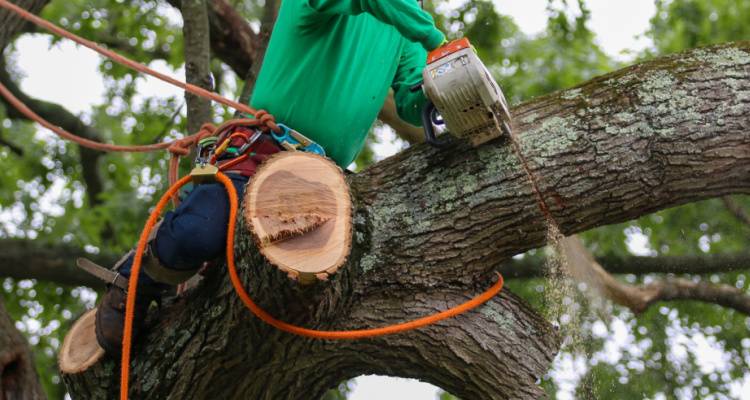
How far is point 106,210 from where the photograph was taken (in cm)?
675

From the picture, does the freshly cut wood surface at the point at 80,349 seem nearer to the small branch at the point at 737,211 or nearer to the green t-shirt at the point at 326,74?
the green t-shirt at the point at 326,74

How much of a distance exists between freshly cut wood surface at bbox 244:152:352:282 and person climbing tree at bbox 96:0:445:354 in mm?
267

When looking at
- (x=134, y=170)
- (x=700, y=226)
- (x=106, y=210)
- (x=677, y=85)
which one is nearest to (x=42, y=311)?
(x=106, y=210)

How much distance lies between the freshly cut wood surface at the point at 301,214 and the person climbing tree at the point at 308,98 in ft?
0.88

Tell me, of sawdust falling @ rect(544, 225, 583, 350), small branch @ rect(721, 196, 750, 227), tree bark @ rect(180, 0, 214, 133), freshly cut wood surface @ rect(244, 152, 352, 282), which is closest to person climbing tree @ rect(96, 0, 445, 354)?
freshly cut wood surface @ rect(244, 152, 352, 282)

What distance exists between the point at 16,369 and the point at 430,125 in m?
1.95

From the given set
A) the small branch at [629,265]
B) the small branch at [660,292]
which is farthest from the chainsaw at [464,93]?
the small branch at [629,265]

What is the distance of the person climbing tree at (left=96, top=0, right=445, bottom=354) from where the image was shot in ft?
8.26

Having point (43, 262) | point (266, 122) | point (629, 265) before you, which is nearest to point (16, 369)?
point (266, 122)

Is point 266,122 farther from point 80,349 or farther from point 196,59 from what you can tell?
point 196,59

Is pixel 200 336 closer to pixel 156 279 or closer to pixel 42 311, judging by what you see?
pixel 156 279

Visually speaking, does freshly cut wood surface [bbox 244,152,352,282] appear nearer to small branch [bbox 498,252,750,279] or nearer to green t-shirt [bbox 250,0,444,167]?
green t-shirt [bbox 250,0,444,167]

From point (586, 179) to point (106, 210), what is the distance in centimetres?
494

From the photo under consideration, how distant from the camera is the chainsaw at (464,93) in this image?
254 cm
